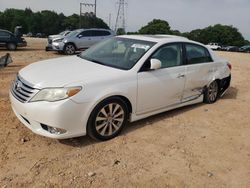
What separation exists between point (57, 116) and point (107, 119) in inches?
31.8

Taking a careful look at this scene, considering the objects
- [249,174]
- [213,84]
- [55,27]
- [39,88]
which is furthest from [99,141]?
[55,27]

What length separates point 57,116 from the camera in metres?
3.81

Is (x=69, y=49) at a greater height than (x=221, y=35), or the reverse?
(x=221, y=35)

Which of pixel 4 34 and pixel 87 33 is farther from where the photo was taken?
pixel 4 34

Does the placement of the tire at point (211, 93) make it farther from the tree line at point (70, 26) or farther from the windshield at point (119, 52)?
the tree line at point (70, 26)

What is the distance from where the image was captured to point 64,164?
3750 millimetres

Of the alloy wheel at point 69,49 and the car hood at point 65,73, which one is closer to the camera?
the car hood at point 65,73

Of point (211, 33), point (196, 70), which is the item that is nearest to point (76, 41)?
point (196, 70)

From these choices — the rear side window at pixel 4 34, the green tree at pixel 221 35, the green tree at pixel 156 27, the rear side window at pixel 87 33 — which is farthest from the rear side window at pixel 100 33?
the green tree at pixel 221 35

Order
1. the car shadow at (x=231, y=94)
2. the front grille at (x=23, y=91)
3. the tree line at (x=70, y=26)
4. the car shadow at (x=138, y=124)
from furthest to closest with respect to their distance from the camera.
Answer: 1. the tree line at (x=70, y=26)
2. the car shadow at (x=231, y=94)
3. the car shadow at (x=138, y=124)
4. the front grille at (x=23, y=91)

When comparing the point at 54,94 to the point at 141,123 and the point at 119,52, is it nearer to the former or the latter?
the point at 119,52

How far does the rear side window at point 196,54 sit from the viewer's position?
571cm

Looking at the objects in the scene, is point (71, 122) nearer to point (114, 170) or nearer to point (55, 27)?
point (114, 170)

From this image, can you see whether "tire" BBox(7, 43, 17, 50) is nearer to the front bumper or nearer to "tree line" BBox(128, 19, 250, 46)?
the front bumper
